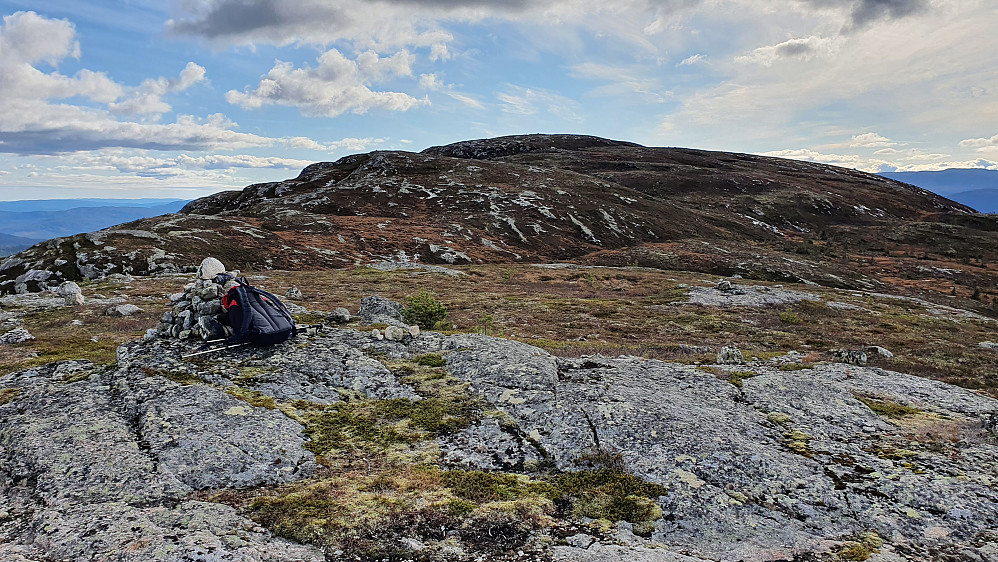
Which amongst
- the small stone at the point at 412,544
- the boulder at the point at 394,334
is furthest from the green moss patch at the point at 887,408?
the boulder at the point at 394,334

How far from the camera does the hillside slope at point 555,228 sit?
65.3 metres

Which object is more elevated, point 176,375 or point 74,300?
point 176,375

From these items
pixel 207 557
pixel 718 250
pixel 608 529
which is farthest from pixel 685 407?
pixel 718 250

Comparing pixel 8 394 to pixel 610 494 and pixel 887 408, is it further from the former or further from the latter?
pixel 887 408

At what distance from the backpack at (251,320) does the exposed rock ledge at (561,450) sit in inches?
20.9

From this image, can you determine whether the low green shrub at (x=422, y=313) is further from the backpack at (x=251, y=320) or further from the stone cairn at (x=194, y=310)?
the stone cairn at (x=194, y=310)

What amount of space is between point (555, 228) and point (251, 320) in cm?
8687

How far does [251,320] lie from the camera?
14922mm

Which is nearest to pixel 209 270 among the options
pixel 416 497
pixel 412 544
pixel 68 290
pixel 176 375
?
pixel 176 375

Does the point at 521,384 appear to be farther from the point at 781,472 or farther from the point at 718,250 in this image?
the point at 718,250

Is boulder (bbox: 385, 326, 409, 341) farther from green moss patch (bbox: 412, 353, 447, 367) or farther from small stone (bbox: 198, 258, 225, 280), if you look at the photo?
small stone (bbox: 198, 258, 225, 280)

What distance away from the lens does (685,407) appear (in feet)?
40.4

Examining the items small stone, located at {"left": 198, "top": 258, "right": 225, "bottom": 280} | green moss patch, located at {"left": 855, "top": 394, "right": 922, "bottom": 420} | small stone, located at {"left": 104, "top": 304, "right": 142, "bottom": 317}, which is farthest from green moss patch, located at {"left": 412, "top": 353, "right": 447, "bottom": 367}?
small stone, located at {"left": 104, "top": 304, "right": 142, "bottom": 317}

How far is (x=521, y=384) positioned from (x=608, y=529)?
5.44 metres
